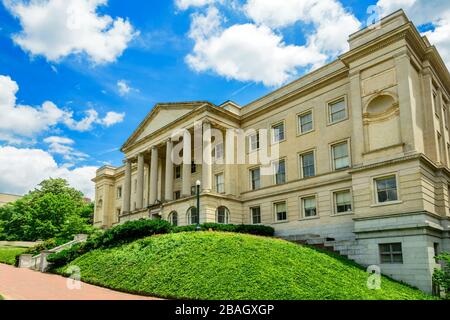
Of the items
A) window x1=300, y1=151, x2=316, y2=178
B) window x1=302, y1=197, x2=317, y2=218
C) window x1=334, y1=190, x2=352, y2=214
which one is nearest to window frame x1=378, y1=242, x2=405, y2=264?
window x1=334, y1=190, x2=352, y2=214

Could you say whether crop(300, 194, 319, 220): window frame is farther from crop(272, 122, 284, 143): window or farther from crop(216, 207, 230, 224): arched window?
crop(216, 207, 230, 224): arched window

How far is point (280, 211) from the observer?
28812 millimetres

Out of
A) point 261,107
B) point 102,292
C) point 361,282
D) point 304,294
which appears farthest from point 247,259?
point 261,107

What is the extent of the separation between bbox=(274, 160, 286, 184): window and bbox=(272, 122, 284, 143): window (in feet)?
6.26

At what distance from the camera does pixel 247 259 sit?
49.6 ft

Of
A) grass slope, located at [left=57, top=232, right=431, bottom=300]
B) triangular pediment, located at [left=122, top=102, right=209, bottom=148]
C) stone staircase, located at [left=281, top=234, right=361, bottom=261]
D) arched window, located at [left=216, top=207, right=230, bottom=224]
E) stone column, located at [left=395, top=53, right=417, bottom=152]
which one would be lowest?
grass slope, located at [left=57, top=232, right=431, bottom=300]

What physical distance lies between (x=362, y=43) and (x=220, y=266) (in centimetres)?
1724

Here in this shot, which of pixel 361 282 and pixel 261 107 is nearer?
pixel 361 282

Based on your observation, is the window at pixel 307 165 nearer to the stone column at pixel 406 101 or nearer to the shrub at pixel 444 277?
the stone column at pixel 406 101

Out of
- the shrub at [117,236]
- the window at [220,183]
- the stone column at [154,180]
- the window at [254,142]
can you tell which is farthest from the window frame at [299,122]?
the stone column at [154,180]

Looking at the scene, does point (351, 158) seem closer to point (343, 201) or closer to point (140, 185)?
point (343, 201)

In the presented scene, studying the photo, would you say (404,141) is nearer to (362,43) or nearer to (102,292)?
(362,43)

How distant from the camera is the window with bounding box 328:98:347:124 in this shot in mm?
25984
